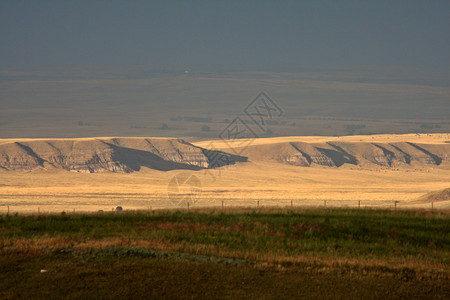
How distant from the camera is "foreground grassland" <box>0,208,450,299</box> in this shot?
1742 cm

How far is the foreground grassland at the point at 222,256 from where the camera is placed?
17.4m

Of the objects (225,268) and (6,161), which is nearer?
(225,268)

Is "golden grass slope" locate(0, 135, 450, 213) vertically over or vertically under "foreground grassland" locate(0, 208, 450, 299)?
under

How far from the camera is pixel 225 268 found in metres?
19.9

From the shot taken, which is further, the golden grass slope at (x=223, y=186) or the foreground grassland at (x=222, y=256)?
the golden grass slope at (x=223, y=186)

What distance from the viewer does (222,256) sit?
73.2 feet

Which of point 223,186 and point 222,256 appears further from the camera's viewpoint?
point 223,186

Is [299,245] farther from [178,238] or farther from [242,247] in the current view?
[178,238]

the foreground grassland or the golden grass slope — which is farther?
the golden grass slope

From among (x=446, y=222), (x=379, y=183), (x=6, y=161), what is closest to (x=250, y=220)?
(x=446, y=222)

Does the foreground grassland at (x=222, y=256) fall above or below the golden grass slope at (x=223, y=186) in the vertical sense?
above

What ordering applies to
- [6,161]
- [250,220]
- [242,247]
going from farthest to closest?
[6,161] → [250,220] → [242,247]

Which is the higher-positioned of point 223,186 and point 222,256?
point 222,256

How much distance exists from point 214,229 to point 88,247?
8995 mm
